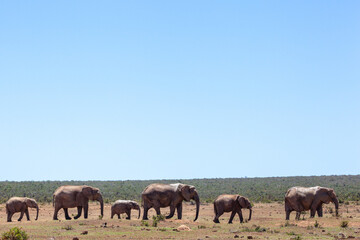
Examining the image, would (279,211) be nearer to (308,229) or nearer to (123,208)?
(123,208)

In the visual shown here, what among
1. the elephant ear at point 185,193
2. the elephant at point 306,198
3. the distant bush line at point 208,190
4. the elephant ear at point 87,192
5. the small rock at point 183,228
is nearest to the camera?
the small rock at point 183,228

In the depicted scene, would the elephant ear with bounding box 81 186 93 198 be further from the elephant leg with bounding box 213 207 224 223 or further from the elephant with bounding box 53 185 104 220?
the elephant leg with bounding box 213 207 224 223

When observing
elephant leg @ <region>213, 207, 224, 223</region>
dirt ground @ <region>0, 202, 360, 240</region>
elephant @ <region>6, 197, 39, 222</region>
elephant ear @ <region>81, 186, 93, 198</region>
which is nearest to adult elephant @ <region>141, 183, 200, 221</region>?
elephant leg @ <region>213, 207, 224, 223</region>

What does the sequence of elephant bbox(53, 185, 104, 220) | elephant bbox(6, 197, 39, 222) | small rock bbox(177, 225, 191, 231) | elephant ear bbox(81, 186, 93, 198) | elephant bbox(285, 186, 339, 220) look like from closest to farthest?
small rock bbox(177, 225, 191, 231)
elephant bbox(285, 186, 339, 220)
elephant bbox(53, 185, 104, 220)
elephant ear bbox(81, 186, 93, 198)
elephant bbox(6, 197, 39, 222)

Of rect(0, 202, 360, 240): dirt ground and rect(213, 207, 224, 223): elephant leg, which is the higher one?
rect(213, 207, 224, 223): elephant leg

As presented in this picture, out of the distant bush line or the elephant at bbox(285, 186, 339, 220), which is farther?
the distant bush line

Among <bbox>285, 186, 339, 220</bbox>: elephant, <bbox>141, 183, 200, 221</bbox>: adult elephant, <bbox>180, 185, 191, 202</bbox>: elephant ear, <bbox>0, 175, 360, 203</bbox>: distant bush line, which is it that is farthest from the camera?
<bbox>0, 175, 360, 203</bbox>: distant bush line

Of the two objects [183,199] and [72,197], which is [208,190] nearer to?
[183,199]

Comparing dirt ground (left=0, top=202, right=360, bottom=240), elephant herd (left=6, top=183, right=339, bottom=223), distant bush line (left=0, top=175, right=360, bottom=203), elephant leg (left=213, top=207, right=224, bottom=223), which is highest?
distant bush line (left=0, top=175, right=360, bottom=203)

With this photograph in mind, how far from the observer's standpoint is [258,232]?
30906 millimetres

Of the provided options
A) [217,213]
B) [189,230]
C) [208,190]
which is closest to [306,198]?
[217,213]

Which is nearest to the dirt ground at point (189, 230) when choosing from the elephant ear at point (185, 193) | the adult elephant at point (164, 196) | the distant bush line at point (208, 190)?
the adult elephant at point (164, 196)

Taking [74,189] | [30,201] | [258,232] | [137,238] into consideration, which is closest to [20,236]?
[137,238]

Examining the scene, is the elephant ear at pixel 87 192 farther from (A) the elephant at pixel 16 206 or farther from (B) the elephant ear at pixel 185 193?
(B) the elephant ear at pixel 185 193
